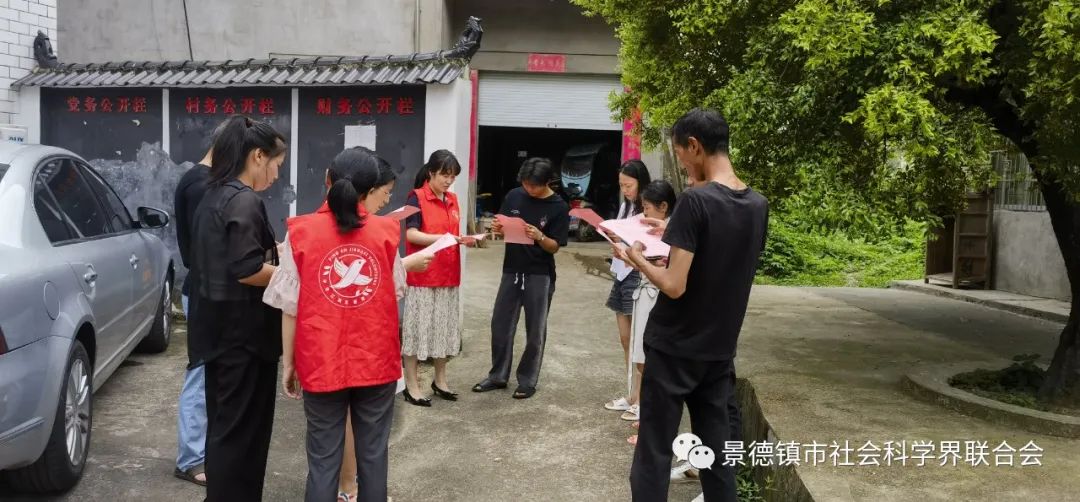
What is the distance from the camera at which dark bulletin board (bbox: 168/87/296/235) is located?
25.5 ft

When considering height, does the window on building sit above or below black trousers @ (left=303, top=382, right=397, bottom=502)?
above

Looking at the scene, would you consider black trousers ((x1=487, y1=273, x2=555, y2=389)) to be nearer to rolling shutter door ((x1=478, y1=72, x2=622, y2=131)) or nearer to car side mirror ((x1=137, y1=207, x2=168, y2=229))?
car side mirror ((x1=137, y1=207, x2=168, y2=229))

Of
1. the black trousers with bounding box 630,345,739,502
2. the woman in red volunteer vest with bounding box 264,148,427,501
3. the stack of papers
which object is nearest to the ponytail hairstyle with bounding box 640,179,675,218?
the stack of papers

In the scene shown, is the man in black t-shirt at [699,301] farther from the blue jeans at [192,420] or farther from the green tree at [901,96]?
the blue jeans at [192,420]

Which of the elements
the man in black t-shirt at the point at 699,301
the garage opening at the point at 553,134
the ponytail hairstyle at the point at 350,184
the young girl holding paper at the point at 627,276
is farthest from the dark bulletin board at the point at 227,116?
the garage opening at the point at 553,134

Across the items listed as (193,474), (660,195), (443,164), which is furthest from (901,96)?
(193,474)

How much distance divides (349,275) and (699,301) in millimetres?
1299

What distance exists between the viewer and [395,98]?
23.9 feet

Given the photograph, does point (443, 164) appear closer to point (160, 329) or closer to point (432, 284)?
point (432, 284)

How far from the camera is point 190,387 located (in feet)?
13.4

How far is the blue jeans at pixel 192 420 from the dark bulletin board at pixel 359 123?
10.4 ft

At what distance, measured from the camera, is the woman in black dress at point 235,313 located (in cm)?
324

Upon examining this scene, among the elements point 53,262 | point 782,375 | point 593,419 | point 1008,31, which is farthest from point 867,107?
point 53,262

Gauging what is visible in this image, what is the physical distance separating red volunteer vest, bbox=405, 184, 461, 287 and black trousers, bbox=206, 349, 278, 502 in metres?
2.34
